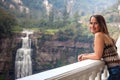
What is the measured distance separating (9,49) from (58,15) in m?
2.10

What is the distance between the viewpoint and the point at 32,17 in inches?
301

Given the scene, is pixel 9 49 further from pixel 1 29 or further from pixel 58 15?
pixel 58 15

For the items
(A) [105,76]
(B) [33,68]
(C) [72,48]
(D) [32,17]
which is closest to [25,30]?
(D) [32,17]

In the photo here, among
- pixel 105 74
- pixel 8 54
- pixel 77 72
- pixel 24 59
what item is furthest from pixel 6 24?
pixel 77 72

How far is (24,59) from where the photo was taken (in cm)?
801

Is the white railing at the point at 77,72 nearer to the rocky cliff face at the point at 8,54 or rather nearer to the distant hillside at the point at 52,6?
the rocky cliff face at the point at 8,54

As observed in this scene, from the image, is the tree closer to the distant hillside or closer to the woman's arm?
the distant hillside

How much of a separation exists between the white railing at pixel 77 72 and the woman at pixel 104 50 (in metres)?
0.05

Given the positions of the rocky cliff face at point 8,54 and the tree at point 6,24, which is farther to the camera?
the rocky cliff face at point 8,54

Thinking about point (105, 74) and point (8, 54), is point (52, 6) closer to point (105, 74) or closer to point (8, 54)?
point (8, 54)

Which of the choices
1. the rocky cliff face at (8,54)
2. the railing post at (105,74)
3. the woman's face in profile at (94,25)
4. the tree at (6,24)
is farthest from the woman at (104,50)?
the rocky cliff face at (8,54)

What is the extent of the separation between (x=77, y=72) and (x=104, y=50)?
1.18ft

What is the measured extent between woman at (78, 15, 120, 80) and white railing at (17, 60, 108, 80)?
45 millimetres

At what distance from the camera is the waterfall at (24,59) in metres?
7.33
